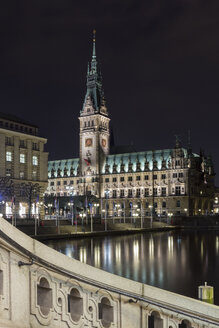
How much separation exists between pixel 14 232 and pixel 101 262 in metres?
32.5

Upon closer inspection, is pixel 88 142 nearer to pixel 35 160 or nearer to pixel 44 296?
pixel 35 160

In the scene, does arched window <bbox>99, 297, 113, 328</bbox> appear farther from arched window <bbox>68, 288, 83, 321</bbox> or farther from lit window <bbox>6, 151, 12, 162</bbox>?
lit window <bbox>6, 151, 12, 162</bbox>

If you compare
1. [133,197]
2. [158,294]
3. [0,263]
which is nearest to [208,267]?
[158,294]

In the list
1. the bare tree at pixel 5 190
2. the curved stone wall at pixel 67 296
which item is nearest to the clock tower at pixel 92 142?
the bare tree at pixel 5 190

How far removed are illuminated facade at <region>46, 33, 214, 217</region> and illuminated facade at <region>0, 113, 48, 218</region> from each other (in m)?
68.0

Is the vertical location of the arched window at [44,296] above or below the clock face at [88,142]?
below

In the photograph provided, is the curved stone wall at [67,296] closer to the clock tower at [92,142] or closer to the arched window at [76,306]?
the arched window at [76,306]

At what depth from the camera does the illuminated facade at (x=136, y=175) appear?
175 meters

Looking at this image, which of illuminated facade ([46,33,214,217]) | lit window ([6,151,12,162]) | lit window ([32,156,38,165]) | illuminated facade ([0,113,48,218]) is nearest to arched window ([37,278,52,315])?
illuminated facade ([0,113,48,218])

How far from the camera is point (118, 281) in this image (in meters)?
9.87

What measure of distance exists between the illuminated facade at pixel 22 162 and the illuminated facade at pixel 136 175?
68.0 meters

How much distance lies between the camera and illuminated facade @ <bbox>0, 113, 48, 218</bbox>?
329 feet

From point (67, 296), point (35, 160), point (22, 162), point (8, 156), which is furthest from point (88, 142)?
point (67, 296)

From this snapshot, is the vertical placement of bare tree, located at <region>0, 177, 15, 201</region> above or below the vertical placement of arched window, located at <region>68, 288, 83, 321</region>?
above
